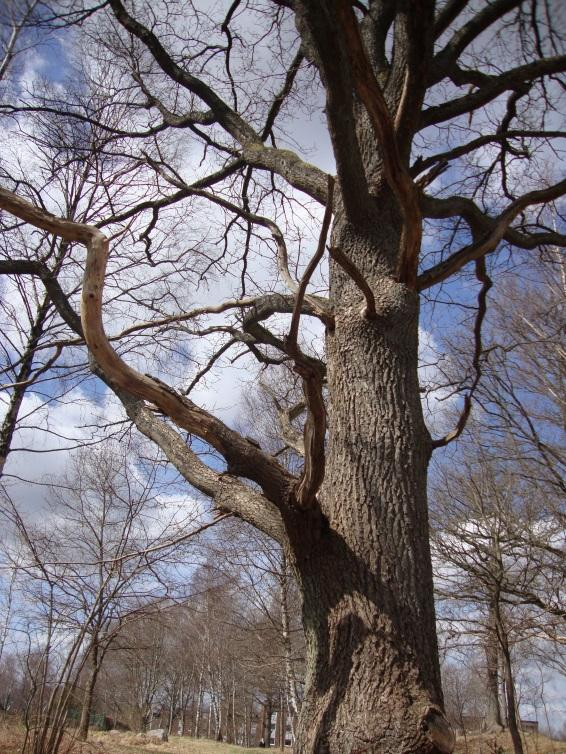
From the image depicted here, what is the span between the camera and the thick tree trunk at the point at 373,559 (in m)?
1.87

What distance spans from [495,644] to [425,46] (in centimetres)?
868

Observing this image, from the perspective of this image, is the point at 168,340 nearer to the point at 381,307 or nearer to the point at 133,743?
the point at 381,307

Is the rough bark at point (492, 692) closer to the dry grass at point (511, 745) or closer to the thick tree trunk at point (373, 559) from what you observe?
the dry grass at point (511, 745)

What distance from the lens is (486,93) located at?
3.25m

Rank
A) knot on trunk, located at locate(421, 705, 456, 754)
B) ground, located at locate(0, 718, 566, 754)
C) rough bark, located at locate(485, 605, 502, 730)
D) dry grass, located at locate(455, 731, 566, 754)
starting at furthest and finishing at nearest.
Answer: rough bark, located at locate(485, 605, 502, 730) → dry grass, located at locate(455, 731, 566, 754) → ground, located at locate(0, 718, 566, 754) → knot on trunk, located at locate(421, 705, 456, 754)

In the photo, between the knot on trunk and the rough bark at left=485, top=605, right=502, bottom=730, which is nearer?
the knot on trunk

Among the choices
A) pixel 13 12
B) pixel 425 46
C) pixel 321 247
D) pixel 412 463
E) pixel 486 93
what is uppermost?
pixel 13 12

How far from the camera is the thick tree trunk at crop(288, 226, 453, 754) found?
1.87 meters

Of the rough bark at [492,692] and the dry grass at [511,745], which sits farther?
the rough bark at [492,692]

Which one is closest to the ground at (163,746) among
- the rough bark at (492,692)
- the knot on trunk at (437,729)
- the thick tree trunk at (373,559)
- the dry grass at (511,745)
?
the dry grass at (511,745)

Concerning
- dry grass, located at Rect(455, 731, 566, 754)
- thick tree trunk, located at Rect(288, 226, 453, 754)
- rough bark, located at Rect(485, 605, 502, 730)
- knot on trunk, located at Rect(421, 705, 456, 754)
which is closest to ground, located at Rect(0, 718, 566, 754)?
dry grass, located at Rect(455, 731, 566, 754)

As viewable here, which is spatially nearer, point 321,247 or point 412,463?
point 321,247

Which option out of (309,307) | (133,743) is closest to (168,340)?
(309,307)

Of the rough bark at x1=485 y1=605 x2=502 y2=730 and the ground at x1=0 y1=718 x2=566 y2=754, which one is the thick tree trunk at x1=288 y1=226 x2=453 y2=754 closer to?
the ground at x1=0 y1=718 x2=566 y2=754
